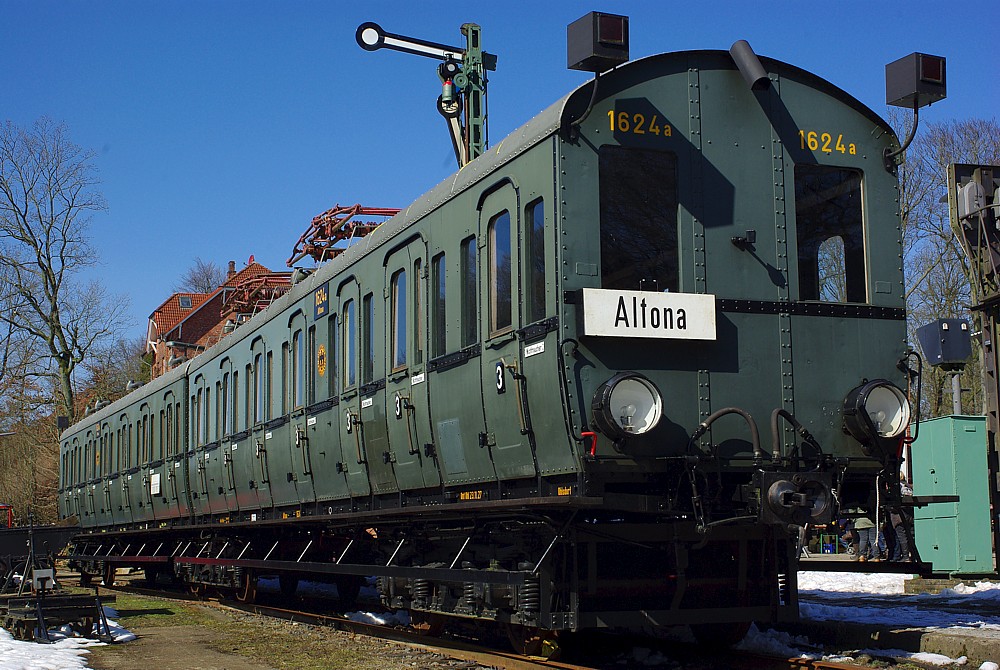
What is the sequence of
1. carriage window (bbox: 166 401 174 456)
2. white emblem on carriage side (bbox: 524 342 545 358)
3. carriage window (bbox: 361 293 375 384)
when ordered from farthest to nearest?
carriage window (bbox: 166 401 174 456) → carriage window (bbox: 361 293 375 384) → white emblem on carriage side (bbox: 524 342 545 358)

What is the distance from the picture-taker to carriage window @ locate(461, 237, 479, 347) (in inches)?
351

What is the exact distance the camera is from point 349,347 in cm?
1168

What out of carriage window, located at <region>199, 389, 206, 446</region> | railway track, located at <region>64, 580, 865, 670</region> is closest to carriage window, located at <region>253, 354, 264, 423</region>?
carriage window, located at <region>199, 389, 206, 446</region>

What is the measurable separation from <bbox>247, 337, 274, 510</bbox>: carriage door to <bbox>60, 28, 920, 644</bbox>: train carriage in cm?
494

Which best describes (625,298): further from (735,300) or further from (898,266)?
(898,266)

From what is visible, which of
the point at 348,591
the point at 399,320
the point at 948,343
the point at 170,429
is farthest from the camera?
the point at 170,429

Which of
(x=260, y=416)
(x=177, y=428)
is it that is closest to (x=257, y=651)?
(x=260, y=416)

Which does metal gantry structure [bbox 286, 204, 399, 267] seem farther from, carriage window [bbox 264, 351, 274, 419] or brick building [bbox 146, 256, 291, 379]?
brick building [bbox 146, 256, 291, 379]

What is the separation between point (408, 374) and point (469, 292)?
4.40 feet

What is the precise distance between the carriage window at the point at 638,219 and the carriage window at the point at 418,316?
258 cm

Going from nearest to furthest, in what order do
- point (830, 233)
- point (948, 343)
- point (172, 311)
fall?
point (830, 233), point (948, 343), point (172, 311)

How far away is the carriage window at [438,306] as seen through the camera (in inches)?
373

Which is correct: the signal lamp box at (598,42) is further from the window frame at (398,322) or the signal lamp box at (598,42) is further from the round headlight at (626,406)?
the window frame at (398,322)

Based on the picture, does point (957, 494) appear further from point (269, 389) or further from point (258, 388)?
point (258, 388)
